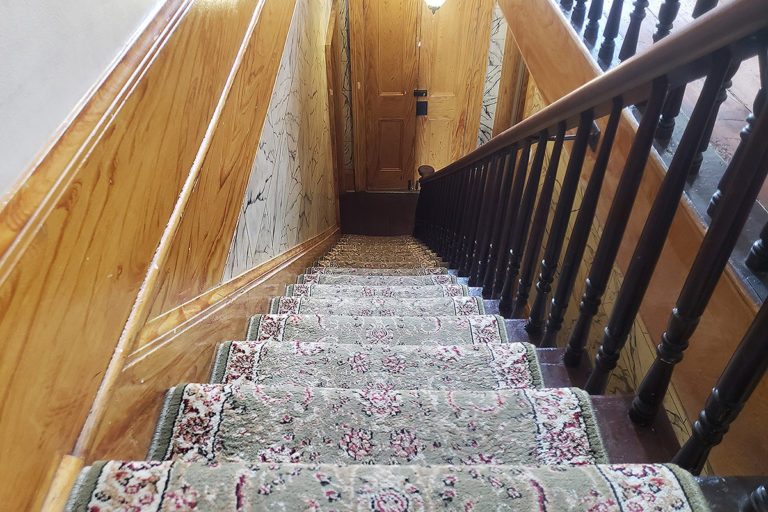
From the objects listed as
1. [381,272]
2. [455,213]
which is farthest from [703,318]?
[455,213]

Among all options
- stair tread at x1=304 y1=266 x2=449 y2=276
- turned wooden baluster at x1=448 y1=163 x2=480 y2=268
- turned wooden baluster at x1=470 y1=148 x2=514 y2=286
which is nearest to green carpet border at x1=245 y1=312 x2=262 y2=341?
turned wooden baluster at x1=470 y1=148 x2=514 y2=286

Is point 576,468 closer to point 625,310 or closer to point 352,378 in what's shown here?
point 625,310

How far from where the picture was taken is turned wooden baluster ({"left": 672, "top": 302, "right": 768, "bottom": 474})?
22.8 inches

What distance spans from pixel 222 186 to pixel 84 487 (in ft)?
2.73

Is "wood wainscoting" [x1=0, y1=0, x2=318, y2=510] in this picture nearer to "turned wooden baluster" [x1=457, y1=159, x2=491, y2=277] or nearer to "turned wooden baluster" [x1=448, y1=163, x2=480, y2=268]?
"turned wooden baluster" [x1=457, y1=159, x2=491, y2=277]

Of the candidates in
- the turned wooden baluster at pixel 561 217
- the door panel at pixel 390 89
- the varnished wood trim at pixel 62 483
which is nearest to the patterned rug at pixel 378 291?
the turned wooden baluster at pixel 561 217

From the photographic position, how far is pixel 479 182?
2.26m

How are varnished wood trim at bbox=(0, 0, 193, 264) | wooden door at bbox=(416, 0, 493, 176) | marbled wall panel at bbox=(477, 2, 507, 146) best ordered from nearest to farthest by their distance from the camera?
varnished wood trim at bbox=(0, 0, 193, 264) → marbled wall panel at bbox=(477, 2, 507, 146) → wooden door at bbox=(416, 0, 493, 176)

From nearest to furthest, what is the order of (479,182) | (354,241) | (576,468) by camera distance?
(576,468) < (479,182) < (354,241)

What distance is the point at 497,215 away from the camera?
1775 millimetres

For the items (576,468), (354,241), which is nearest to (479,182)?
(576,468)

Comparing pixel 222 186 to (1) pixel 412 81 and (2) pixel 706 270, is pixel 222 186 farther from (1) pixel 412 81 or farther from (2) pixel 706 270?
(1) pixel 412 81

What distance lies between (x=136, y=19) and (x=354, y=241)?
378 centimetres

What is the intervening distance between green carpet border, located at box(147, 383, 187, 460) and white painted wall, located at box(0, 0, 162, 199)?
47 centimetres
